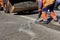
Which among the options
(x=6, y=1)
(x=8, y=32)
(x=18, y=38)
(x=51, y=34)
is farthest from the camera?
(x=6, y=1)

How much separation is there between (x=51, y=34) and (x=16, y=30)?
178 centimetres

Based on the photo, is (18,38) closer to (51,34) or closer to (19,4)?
(51,34)

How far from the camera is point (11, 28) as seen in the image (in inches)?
450

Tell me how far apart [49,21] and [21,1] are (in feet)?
19.0

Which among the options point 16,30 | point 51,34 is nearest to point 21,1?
point 16,30

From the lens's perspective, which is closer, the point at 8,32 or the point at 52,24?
the point at 8,32

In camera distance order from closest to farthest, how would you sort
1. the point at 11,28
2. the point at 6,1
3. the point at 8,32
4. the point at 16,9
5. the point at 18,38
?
the point at 18,38 < the point at 8,32 < the point at 11,28 < the point at 16,9 < the point at 6,1

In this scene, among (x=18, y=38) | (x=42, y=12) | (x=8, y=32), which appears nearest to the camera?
(x=18, y=38)

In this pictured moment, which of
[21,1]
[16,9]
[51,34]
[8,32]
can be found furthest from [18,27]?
[21,1]

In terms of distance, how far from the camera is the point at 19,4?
17.3m

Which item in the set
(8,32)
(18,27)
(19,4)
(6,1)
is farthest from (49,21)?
(6,1)

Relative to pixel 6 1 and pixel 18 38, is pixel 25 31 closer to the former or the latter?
pixel 18 38

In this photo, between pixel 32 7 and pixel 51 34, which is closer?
pixel 51 34

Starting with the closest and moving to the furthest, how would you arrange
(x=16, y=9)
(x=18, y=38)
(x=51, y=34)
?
(x=18, y=38) → (x=51, y=34) → (x=16, y=9)
